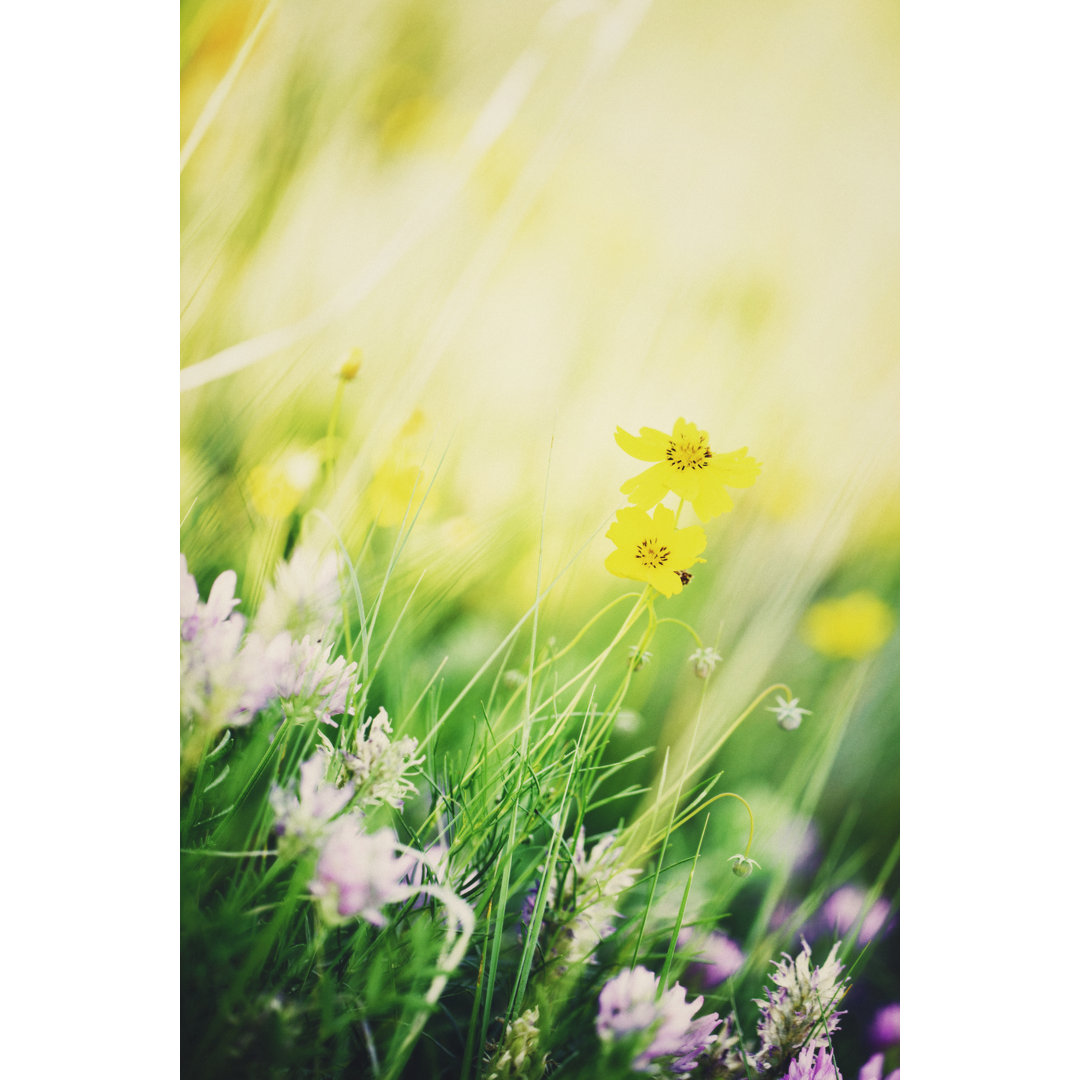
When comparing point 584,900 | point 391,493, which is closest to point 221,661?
point 391,493

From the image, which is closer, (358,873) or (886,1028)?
(358,873)

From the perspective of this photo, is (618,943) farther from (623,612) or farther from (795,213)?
(795,213)

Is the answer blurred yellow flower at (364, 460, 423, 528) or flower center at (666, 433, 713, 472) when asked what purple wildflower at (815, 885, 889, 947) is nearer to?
flower center at (666, 433, 713, 472)

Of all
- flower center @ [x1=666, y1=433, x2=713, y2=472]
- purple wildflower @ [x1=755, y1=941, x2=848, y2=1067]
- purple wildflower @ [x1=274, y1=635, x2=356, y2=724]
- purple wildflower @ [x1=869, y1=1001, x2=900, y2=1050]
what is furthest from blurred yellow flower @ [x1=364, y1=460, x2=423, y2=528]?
purple wildflower @ [x1=869, y1=1001, x2=900, y2=1050]

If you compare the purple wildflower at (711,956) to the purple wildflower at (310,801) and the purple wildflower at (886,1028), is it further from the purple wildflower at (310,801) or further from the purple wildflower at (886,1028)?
the purple wildflower at (310,801)

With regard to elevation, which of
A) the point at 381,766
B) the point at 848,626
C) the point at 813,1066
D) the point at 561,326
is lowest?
the point at 813,1066

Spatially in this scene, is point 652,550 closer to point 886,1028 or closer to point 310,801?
point 310,801

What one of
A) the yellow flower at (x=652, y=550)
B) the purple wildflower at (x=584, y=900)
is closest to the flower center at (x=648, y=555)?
the yellow flower at (x=652, y=550)
